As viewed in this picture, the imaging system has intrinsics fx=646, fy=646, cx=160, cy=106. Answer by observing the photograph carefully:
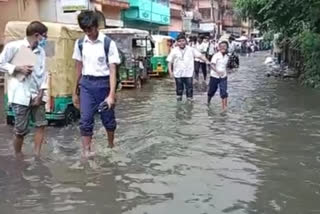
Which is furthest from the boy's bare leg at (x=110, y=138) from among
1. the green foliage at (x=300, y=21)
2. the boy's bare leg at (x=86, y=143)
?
the green foliage at (x=300, y=21)

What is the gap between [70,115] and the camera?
11266 millimetres

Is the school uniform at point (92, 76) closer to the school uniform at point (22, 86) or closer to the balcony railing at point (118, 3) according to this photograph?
the school uniform at point (22, 86)

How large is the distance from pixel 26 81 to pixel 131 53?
13814 mm

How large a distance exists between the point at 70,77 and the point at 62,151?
272cm

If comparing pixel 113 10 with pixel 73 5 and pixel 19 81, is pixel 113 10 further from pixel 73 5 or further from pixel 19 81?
pixel 19 81

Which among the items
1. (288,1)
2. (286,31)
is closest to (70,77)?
(288,1)

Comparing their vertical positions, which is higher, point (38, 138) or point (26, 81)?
point (26, 81)

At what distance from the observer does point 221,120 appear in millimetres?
11812

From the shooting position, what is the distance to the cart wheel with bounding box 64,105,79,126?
11.0m

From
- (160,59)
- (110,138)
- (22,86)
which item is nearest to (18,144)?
(22,86)

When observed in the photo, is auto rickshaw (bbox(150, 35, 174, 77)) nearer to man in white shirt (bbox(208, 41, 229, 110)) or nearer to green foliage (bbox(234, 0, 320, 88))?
green foliage (bbox(234, 0, 320, 88))

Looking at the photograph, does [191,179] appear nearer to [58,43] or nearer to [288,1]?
[58,43]

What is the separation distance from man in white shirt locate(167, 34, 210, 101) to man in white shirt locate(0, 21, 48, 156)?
693cm

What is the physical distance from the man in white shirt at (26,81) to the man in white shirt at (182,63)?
6.93m
